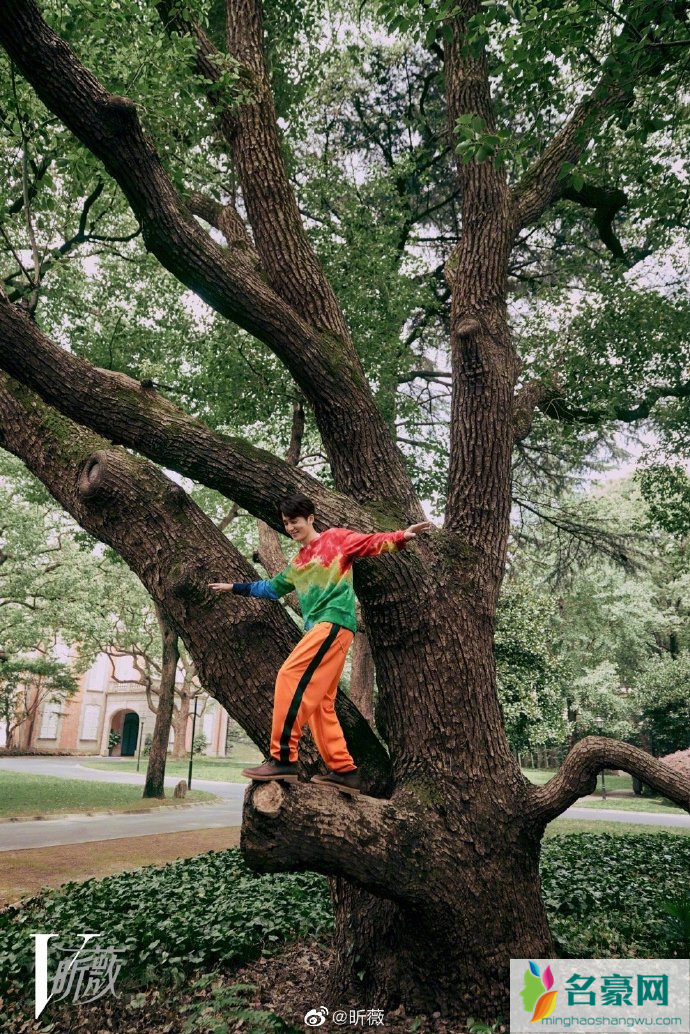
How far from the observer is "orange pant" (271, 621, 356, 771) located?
345 cm

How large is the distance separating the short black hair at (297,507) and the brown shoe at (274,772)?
129 cm

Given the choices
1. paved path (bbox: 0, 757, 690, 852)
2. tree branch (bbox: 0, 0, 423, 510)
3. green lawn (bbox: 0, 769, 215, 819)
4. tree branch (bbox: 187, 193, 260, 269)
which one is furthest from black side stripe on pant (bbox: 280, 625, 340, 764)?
green lawn (bbox: 0, 769, 215, 819)

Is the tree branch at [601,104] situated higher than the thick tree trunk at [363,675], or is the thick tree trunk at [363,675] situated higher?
the tree branch at [601,104]

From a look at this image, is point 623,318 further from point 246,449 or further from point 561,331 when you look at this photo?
point 246,449

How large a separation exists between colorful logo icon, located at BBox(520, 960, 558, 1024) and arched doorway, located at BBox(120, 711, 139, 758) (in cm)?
5320

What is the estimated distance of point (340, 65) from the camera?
38.2 feet

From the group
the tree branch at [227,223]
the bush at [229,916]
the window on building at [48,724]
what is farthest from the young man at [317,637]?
the window on building at [48,724]

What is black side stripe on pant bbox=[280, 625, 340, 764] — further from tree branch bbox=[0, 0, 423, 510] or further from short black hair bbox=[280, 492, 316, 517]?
tree branch bbox=[0, 0, 423, 510]

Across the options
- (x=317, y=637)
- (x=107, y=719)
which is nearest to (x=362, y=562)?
(x=317, y=637)

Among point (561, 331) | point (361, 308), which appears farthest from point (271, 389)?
point (561, 331)

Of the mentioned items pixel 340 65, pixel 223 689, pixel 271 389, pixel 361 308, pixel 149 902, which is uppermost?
pixel 340 65

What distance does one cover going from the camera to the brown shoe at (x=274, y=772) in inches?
133

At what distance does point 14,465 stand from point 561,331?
1371cm

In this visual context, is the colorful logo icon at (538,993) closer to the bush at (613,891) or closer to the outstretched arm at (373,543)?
the bush at (613,891)
